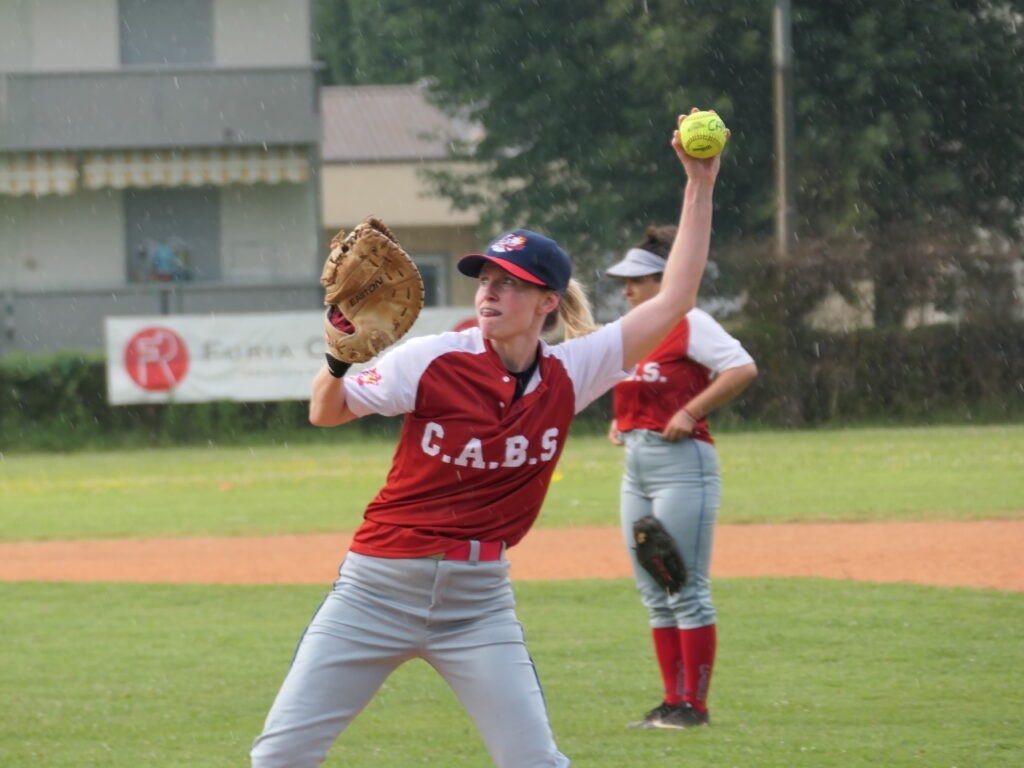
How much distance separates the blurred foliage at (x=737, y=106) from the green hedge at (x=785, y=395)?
8.76 feet

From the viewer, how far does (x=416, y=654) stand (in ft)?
13.5

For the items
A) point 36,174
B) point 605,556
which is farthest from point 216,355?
point 605,556

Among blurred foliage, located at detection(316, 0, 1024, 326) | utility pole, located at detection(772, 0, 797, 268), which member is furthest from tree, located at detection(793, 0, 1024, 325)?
utility pole, located at detection(772, 0, 797, 268)

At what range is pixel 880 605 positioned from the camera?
937 centimetres

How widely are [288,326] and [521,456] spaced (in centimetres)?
1889

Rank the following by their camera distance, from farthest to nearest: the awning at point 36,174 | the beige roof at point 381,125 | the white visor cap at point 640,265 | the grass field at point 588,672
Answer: the beige roof at point 381,125
the awning at point 36,174
the white visor cap at point 640,265
the grass field at point 588,672

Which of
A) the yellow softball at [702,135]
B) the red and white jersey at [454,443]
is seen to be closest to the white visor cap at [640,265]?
the yellow softball at [702,135]

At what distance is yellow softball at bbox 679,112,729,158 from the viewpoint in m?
4.28

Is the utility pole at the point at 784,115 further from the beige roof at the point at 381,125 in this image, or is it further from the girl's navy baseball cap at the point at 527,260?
the girl's navy baseball cap at the point at 527,260

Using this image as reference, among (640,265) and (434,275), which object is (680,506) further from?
(434,275)

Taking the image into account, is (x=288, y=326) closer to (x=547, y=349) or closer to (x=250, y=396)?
(x=250, y=396)

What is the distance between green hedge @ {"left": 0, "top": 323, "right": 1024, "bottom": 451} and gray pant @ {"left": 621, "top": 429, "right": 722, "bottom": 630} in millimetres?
17278

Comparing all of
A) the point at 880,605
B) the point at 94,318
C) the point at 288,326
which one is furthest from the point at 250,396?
the point at 880,605

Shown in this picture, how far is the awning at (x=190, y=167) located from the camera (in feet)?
93.4
